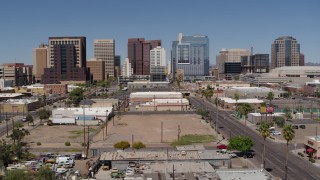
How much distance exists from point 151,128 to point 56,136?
812 inches

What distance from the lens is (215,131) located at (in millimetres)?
87312

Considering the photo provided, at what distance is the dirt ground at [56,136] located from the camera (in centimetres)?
7562

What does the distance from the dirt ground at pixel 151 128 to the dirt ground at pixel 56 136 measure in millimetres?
3996

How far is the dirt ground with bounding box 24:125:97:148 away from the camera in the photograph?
248 feet

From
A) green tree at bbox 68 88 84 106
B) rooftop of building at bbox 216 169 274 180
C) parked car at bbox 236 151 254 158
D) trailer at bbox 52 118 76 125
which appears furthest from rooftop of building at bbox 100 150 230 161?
green tree at bbox 68 88 84 106

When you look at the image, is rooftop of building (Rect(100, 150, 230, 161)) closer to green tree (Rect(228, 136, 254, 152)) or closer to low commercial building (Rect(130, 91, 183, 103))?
green tree (Rect(228, 136, 254, 152))

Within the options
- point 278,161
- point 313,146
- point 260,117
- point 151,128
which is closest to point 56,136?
point 151,128

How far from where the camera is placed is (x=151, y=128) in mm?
92812

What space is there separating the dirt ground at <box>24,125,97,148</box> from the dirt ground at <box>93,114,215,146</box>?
3996 mm

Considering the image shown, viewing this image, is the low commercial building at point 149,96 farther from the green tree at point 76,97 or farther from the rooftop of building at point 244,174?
the rooftop of building at point 244,174

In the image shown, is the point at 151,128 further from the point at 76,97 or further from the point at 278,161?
the point at 76,97

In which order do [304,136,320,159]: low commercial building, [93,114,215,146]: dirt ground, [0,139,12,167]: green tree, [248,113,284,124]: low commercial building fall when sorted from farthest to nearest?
[248,113,284,124]: low commercial building
[93,114,215,146]: dirt ground
[304,136,320,159]: low commercial building
[0,139,12,167]: green tree

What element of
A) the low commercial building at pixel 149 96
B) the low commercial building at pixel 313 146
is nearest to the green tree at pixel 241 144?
the low commercial building at pixel 313 146

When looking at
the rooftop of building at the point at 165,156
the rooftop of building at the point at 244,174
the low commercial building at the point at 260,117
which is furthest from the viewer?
the low commercial building at the point at 260,117
